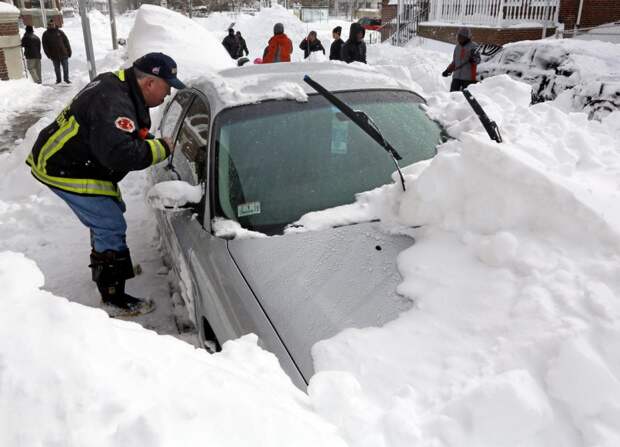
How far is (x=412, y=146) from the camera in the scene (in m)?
2.95

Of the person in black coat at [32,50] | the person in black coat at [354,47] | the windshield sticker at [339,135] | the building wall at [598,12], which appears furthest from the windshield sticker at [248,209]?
the building wall at [598,12]

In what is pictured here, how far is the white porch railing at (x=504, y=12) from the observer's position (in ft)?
48.1

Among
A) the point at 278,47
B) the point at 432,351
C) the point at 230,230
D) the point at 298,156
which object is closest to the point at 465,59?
the point at 278,47

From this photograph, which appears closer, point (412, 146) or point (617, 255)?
point (617, 255)

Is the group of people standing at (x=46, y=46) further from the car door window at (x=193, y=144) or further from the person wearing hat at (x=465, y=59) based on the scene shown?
the car door window at (x=193, y=144)

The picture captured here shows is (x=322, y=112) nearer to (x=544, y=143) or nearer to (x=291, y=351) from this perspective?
(x=544, y=143)

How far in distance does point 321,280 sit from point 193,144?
1.55 m

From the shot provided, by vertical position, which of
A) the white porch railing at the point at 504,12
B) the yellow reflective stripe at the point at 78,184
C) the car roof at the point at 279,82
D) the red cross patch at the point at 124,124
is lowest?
the yellow reflective stripe at the point at 78,184

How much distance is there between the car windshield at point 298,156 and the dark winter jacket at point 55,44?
42.9ft

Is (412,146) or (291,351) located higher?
(412,146)

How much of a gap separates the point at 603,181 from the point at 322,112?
4.69 feet

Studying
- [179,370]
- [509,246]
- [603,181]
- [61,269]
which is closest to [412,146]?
[603,181]

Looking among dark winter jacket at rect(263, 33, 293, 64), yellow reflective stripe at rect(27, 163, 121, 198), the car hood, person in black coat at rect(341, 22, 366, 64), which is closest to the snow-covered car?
the car hood

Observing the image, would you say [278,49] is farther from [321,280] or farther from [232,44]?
[321,280]
